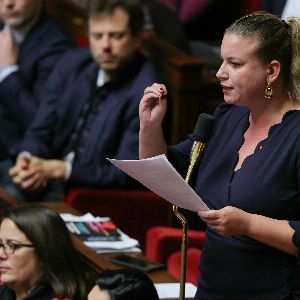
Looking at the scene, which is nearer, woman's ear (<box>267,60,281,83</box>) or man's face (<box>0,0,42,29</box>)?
woman's ear (<box>267,60,281,83</box>)

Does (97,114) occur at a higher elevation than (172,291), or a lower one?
higher

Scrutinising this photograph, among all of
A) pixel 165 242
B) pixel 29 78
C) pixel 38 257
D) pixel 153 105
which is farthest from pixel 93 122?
pixel 153 105

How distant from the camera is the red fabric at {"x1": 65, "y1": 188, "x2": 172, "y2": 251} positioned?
8.79 feet

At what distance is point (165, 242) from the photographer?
2.36 meters

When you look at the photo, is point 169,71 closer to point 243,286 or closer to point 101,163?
point 101,163

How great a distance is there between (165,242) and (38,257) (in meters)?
0.47

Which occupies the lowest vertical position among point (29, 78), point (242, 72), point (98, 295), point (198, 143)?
point (98, 295)

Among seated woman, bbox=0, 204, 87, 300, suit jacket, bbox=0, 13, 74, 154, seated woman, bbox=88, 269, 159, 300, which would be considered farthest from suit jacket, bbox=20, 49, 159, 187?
seated woman, bbox=88, 269, 159, 300

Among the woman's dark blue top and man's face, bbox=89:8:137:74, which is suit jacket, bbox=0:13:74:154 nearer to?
man's face, bbox=89:8:137:74

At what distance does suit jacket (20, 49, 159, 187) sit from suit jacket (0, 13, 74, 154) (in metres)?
0.10

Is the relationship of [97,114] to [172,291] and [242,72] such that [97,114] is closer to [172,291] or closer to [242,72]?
[172,291]

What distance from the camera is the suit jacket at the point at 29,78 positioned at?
310 cm

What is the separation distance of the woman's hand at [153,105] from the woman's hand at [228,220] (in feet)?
0.71

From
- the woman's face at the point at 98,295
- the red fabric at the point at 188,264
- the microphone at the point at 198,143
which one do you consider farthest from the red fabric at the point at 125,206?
the microphone at the point at 198,143
